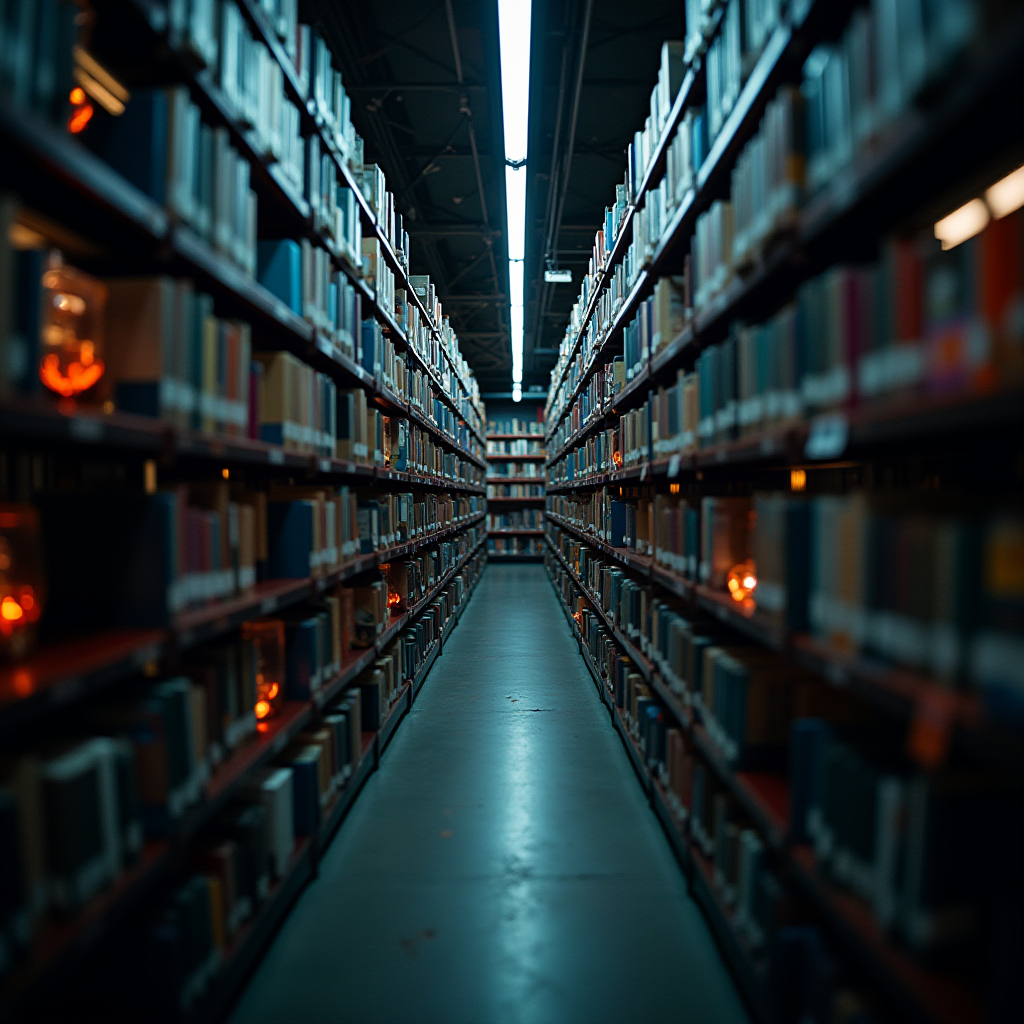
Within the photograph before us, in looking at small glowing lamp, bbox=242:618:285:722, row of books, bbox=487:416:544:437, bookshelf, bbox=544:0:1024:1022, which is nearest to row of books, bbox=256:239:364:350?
small glowing lamp, bbox=242:618:285:722

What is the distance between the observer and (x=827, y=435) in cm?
135

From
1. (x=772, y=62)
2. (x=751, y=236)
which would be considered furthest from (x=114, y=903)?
(x=772, y=62)

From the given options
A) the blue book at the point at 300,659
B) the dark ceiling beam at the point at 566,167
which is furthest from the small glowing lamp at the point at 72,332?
the dark ceiling beam at the point at 566,167

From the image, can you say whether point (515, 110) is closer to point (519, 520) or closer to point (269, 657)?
point (269, 657)

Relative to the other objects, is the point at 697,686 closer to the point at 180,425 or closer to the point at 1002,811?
the point at 1002,811

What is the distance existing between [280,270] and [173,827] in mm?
1821

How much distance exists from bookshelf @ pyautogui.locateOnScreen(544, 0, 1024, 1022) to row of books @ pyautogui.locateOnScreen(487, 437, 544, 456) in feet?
42.3

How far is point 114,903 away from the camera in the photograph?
1308 mm

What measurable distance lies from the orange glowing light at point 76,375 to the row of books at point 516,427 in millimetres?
13944

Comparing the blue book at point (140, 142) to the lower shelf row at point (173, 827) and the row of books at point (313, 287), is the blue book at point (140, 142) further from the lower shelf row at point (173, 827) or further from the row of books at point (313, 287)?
the lower shelf row at point (173, 827)

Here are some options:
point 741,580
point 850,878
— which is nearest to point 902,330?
point 850,878

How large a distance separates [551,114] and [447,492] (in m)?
4.18

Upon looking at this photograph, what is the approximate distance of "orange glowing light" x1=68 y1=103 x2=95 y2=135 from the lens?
1643mm

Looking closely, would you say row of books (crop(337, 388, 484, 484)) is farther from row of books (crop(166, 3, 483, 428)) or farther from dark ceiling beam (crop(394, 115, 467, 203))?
dark ceiling beam (crop(394, 115, 467, 203))
